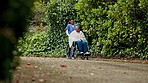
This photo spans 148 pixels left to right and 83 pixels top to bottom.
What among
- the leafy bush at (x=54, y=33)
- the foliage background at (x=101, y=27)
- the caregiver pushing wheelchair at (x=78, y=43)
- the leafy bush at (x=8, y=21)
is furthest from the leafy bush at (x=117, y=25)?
the leafy bush at (x=8, y=21)

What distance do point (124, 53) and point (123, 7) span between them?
254 cm

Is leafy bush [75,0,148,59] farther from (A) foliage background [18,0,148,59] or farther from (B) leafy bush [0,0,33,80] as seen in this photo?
(B) leafy bush [0,0,33,80]

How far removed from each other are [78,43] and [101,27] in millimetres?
2397

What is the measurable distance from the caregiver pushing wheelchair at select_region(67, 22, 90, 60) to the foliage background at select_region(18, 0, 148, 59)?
169 cm

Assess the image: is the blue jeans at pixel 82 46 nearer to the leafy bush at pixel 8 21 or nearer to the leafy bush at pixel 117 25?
the leafy bush at pixel 117 25

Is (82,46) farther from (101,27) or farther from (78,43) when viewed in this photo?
(101,27)

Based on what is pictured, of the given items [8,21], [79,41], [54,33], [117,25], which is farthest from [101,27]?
[8,21]

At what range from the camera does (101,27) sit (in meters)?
19.2

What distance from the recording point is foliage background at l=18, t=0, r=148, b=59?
17.6 meters

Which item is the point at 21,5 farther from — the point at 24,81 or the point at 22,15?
the point at 24,81

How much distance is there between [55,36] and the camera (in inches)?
890

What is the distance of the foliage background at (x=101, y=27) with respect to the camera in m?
17.6

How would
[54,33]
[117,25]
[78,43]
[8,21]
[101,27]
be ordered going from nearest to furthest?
[8,21] → [78,43] → [117,25] → [101,27] → [54,33]

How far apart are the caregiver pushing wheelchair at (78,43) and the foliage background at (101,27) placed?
1694mm
